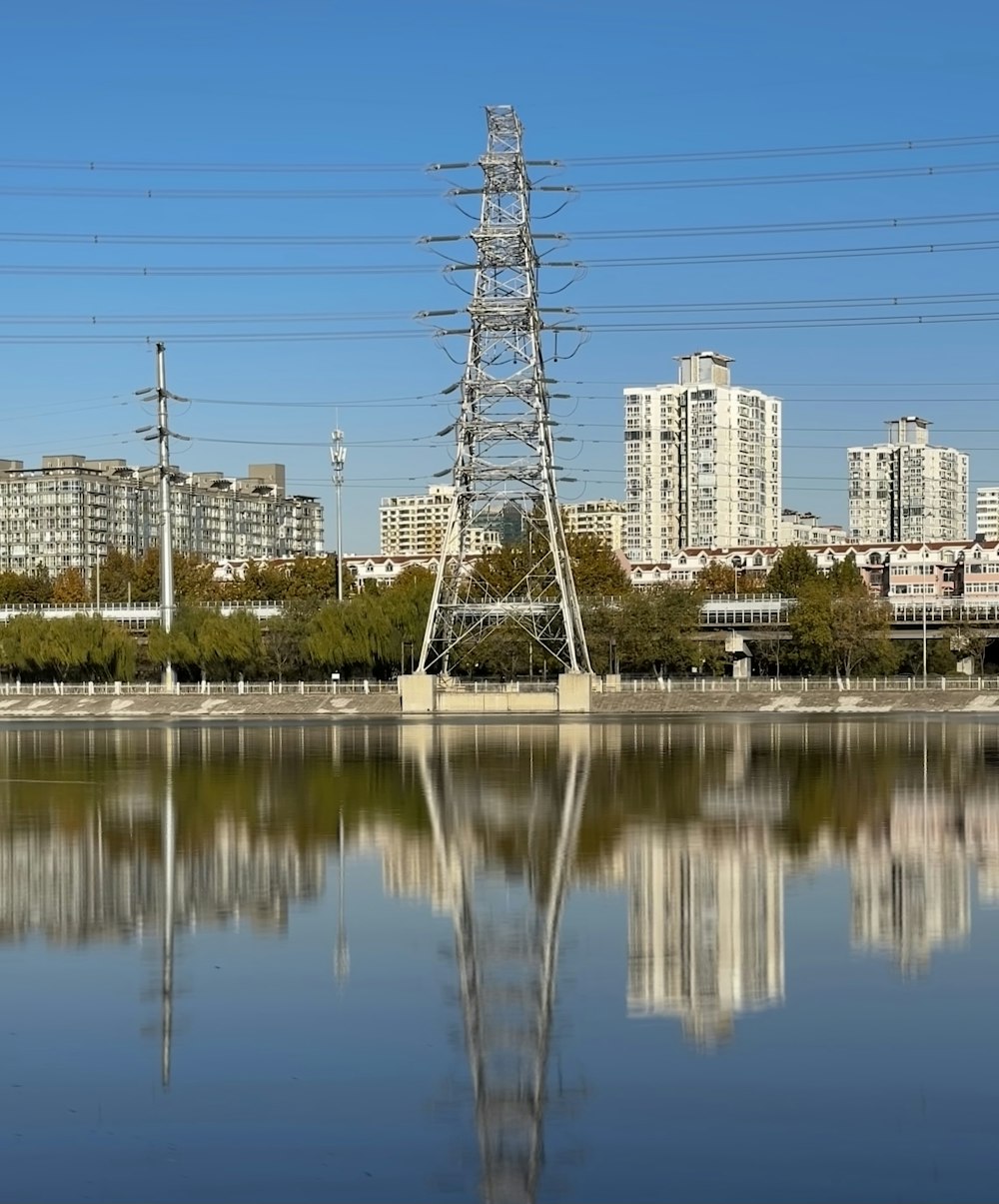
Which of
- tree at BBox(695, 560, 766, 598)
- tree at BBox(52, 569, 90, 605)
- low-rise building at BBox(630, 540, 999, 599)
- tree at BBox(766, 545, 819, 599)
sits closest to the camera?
tree at BBox(766, 545, 819, 599)

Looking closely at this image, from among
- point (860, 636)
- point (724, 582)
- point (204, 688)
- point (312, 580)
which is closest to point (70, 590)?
point (312, 580)

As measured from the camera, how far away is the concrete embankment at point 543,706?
275 feet

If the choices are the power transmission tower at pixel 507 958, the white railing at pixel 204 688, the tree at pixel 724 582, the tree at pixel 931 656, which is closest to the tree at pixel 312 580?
the tree at pixel 724 582

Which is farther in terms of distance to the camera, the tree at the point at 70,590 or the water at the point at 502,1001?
the tree at the point at 70,590

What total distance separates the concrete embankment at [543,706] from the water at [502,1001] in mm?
47763

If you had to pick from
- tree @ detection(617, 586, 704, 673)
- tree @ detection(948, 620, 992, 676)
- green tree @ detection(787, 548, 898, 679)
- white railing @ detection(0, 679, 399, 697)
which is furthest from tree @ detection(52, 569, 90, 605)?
tree @ detection(948, 620, 992, 676)

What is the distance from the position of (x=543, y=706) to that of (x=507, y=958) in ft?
217

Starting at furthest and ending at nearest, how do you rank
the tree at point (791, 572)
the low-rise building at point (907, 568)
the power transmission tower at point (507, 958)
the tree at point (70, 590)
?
the tree at point (70, 590), the low-rise building at point (907, 568), the tree at point (791, 572), the power transmission tower at point (507, 958)

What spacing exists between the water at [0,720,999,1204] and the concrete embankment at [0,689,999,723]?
4776cm

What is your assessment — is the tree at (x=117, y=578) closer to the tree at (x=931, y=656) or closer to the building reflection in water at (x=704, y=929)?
the tree at (x=931, y=656)

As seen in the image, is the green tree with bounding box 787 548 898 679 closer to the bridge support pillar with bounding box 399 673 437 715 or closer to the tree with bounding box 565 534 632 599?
the tree with bounding box 565 534 632 599

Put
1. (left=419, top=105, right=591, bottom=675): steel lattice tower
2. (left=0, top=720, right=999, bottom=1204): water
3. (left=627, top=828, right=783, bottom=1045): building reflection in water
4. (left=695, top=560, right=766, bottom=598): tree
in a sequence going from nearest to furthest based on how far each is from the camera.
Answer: (left=0, top=720, right=999, bottom=1204): water → (left=627, top=828, right=783, bottom=1045): building reflection in water → (left=419, top=105, right=591, bottom=675): steel lattice tower → (left=695, top=560, right=766, bottom=598): tree

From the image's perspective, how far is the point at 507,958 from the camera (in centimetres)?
1958

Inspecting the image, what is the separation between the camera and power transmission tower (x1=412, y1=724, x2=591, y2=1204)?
13.3m
